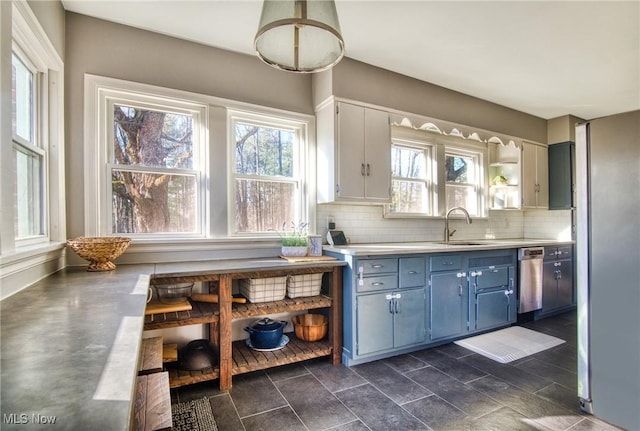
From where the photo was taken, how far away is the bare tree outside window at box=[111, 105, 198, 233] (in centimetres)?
256

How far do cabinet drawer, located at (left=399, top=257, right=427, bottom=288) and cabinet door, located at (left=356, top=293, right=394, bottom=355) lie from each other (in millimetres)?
235

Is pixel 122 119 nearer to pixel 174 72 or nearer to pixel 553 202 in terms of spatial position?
pixel 174 72

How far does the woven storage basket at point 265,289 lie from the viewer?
2544 mm

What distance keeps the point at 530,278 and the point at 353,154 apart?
2.54m

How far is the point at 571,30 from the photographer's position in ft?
8.61

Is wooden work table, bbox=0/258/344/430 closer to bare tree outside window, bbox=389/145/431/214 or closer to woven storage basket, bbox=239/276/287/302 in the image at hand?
woven storage basket, bbox=239/276/287/302

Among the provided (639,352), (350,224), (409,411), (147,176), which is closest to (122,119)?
(147,176)

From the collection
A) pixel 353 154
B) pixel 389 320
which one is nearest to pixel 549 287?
pixel 389 320

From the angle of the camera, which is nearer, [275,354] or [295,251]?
[275,354]

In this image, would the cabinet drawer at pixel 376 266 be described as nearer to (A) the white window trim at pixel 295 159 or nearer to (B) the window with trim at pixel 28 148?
(A) the white window trim at pixel 295 159

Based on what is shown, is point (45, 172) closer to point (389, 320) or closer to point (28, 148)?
point (28, 148)

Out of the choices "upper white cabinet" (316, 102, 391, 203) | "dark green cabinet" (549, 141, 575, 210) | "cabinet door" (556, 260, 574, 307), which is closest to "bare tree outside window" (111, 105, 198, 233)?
"upper white cabinet" (316, 102, 391, 203)

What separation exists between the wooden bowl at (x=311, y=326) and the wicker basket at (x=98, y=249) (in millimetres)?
1516

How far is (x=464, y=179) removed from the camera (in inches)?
171
